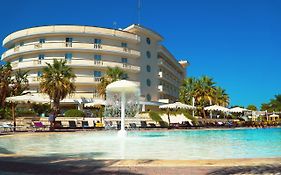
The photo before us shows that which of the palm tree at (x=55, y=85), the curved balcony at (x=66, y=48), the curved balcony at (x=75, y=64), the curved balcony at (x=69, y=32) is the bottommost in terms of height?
the palm tree at (x=55, y=85)

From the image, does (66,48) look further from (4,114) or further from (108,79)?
(4,114)

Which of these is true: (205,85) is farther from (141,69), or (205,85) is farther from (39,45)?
(39,45)

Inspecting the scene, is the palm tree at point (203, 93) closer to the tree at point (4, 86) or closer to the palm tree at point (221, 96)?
the palm tree at point (221, 96)

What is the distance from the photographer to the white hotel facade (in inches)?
2103

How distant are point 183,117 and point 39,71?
24.7 meters

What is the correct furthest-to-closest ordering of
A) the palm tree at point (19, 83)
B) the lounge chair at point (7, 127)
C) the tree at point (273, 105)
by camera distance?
the tree at point (273, 105)
the palm tree at point (19, 83)
the lounge chair at point (7, 127)

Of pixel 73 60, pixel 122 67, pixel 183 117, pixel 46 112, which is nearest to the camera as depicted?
pixel 183 117

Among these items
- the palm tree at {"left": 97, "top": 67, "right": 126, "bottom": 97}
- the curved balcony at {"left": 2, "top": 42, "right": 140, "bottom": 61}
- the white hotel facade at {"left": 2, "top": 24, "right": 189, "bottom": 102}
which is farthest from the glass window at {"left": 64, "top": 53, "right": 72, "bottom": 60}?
the palm tree at {"left": 97, "top": 67, "right": 126, "bottom": 97}

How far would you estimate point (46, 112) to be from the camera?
4547 cm

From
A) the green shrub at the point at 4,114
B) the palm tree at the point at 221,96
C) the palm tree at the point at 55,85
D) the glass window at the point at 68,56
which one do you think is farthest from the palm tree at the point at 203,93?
the green shrub at the point at 4,114

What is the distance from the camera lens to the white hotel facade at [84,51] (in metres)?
53.4

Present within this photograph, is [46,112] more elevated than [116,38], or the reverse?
[116,38]

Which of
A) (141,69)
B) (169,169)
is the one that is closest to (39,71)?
(141,69)

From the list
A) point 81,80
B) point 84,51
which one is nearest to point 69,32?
point 84,51
